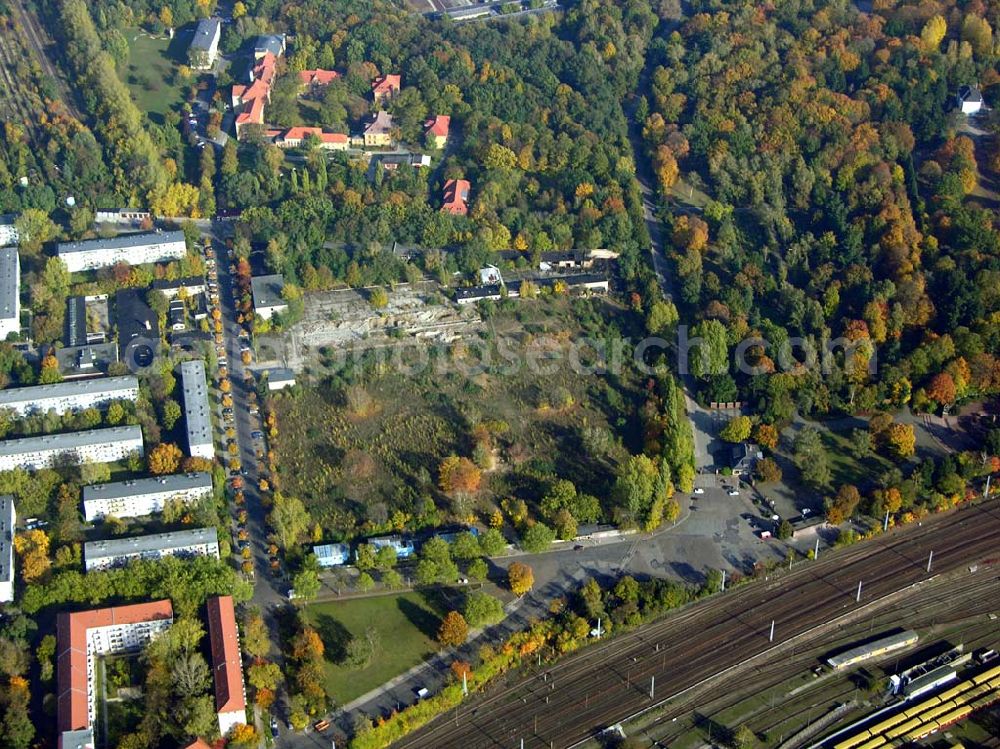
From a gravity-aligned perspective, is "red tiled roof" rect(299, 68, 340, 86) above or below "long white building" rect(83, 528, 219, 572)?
above

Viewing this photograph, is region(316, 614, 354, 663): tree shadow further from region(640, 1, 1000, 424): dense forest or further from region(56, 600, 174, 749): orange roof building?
region(640, 1, 1000, 424): dense forest

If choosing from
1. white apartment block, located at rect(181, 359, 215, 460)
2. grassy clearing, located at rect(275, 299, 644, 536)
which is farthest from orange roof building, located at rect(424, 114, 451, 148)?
white apartment block, located at rect(181, 359, 215, 460)

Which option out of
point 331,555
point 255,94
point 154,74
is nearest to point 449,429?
point 331,555

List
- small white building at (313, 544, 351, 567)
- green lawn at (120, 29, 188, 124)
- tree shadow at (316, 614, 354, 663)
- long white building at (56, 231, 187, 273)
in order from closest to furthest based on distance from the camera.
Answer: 1. tree shadow at (316, 614, 354, 663)
2. small white building at (313, 544, 351, 567)
3. long white building at (56, 231, 187, 273)
4. green lawn at (120, 29, 188, 124)

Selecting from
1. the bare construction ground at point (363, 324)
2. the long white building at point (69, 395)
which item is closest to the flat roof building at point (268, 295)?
the bare construction ground at point (363, 324)

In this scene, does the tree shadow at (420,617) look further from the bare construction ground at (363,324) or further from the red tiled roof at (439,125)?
the red tiled roof at (439,125)

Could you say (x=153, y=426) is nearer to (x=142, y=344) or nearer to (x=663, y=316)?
(x=142, y=344)

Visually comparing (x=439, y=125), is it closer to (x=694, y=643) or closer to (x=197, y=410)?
(x=197, y=410)
